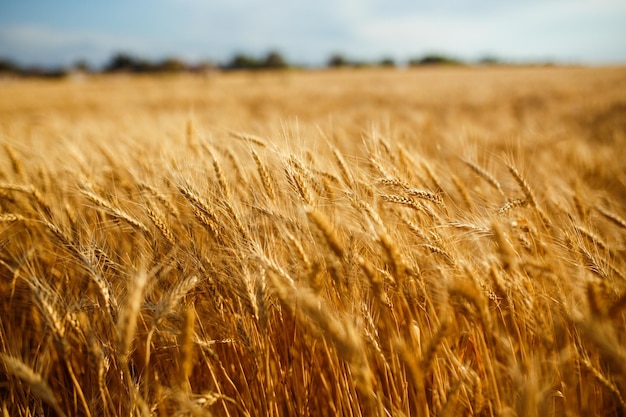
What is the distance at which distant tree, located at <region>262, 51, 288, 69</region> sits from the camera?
55.2 m

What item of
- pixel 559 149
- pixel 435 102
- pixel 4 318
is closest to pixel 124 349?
A: pixel 4 318

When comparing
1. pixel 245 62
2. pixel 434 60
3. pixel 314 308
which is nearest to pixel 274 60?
pixel 245 62

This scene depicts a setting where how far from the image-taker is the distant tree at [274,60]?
55181 millimetres

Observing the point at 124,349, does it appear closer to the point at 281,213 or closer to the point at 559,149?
the point at 281,213

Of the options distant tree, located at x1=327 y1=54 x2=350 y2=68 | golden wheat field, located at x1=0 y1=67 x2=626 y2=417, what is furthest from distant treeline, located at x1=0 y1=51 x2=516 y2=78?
golden wheat field, located at x1=0 y1=67 x2=626 y2=417

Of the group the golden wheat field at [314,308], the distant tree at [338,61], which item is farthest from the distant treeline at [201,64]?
the golden wheat field at [314,308]

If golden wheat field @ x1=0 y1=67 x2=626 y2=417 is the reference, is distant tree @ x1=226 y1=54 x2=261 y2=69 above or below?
above

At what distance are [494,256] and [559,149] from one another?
3123 millimetres

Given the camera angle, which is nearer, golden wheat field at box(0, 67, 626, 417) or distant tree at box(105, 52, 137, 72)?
golden wheat field at box(0, 67, 626, 417)

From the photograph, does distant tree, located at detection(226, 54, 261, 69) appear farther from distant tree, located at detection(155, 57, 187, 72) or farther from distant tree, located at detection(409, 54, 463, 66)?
distant tree, located at detection(409, 54, 463, 66)

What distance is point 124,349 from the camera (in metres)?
0.75

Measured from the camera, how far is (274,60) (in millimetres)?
55750

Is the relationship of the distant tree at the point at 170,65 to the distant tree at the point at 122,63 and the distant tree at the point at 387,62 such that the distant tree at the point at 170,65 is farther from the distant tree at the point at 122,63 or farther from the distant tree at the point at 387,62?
the distant tree at the point at 387,62

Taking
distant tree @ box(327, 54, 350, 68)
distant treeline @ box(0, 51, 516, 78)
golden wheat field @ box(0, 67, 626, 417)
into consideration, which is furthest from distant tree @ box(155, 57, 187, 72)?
golden wheat field @ box(0, 67, 626, 417)
